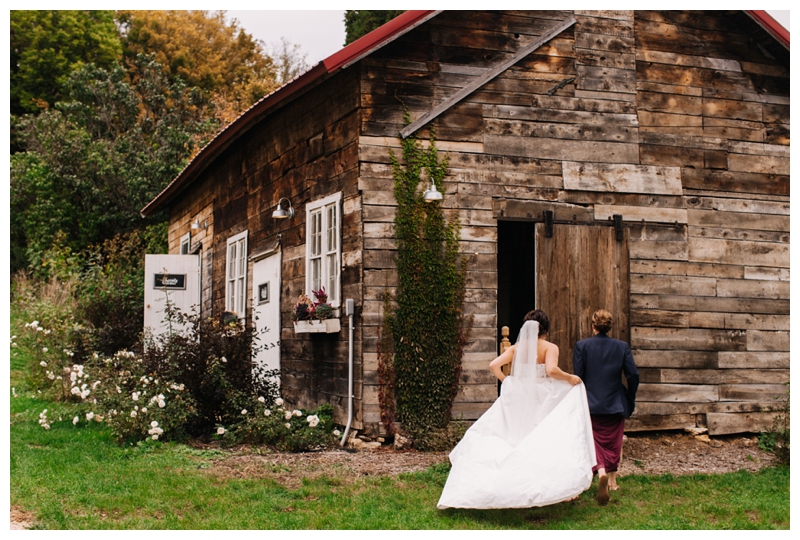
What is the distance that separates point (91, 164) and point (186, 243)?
9943 millimetres

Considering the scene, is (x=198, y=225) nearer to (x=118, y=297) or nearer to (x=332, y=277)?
(x=118, y=297)

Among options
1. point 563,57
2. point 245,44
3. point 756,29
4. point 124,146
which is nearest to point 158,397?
point 563,57

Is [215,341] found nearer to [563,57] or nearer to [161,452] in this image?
[161,452]

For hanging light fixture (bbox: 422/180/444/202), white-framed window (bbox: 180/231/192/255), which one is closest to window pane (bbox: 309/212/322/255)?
hanging light fixture (bbox: 422/180/444/202)

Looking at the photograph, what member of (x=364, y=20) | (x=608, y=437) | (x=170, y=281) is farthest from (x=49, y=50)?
(x=608, y=437)

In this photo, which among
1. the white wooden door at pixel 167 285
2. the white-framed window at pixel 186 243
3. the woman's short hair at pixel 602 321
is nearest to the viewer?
the woman's short hair at pixel 602 321

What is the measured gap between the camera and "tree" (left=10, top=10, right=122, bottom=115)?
105 ft

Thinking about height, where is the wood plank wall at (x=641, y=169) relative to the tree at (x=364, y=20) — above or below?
below

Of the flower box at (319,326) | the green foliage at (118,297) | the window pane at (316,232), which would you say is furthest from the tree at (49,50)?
the flower box at (319,326)

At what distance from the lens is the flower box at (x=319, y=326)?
10.0 m

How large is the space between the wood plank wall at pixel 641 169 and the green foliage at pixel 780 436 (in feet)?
0.66

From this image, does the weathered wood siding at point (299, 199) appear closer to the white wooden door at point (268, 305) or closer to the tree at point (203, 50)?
the white wooden door at point (268, 305)

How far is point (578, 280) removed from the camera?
10.2 m

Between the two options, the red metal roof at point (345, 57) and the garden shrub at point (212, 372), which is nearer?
the red metal roof at point (345, 57)
